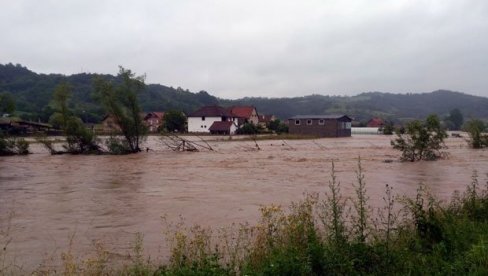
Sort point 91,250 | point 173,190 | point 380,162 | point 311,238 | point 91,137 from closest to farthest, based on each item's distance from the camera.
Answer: point 311,238, point 91,250, point 173,190, point 380,162, point 91,137

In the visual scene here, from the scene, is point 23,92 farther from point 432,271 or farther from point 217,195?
point 432,271

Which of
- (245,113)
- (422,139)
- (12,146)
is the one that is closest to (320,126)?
(245,113)

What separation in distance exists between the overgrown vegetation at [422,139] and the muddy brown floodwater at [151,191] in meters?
1.23

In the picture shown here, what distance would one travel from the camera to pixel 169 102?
117062 mm

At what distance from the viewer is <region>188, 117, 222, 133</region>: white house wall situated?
73.9 m

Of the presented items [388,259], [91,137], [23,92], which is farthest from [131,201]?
[23,92]

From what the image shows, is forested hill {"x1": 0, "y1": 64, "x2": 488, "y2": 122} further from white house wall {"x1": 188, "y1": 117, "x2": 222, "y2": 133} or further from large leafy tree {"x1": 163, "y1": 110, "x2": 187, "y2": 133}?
white house wall {"x1": 188, "y1": 117, "x2": 222, "y2": 133}

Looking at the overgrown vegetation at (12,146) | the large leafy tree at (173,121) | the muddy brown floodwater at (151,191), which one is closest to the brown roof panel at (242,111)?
the large leafy tree at (173,121)

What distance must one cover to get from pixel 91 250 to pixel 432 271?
6.31 metres

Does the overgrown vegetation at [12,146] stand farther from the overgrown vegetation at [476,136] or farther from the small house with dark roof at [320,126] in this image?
the small house with dark roof at [320,126]

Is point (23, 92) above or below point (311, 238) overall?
above

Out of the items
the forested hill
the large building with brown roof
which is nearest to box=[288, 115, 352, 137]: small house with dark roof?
the large building with brown roof

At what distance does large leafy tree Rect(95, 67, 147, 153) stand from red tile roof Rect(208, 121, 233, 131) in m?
32.0

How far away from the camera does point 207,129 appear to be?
2918 inches
